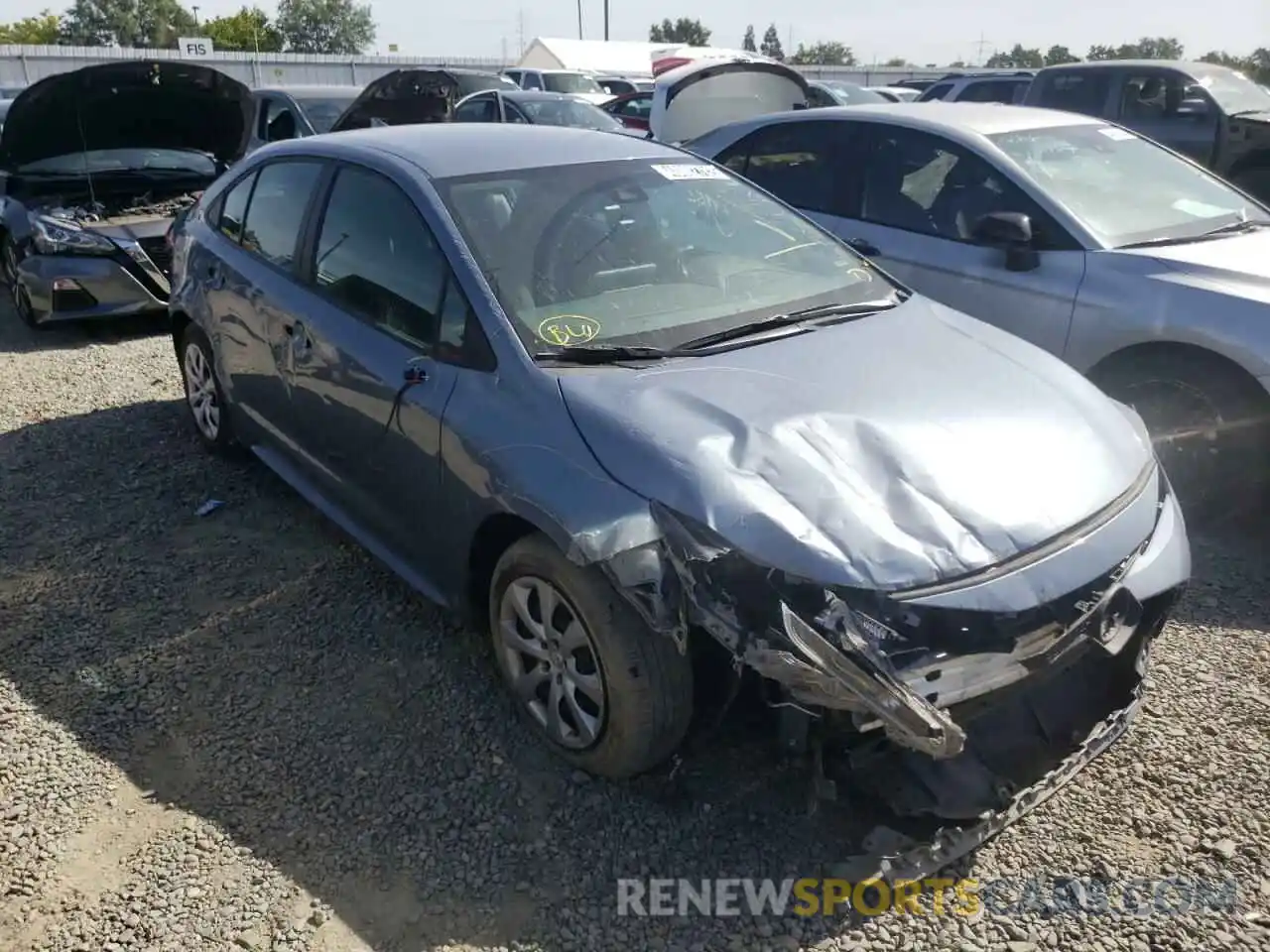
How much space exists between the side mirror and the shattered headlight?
18.8 ft

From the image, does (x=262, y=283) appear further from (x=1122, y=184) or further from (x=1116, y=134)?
(x=1116, y=134)

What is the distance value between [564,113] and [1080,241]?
8.19 metres

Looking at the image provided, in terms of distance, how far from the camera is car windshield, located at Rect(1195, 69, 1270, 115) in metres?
9.60

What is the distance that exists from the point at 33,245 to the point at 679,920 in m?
6.79

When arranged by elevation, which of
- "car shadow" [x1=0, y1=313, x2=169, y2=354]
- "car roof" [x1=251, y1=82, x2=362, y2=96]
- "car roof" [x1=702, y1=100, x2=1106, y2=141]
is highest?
"car roof" [x1=702, y1=100, x2=1106, y2=141]

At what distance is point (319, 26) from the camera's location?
72812mm

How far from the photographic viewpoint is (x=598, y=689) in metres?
2.73

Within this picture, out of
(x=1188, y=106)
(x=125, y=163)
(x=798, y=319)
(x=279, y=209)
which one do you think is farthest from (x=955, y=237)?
(x=1188, y=106)

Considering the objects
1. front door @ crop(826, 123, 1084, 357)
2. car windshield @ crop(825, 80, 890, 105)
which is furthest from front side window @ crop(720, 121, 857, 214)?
car windshield @ crop(825, 80, 890, 105)

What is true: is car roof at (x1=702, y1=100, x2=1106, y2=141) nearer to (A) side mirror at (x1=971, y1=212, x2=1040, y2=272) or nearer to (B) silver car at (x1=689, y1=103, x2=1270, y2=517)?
(B) silver car at (x1=689, y1=103, x2=1270, y2=517)

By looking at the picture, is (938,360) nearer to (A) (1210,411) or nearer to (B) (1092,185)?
(A) (1210,411)

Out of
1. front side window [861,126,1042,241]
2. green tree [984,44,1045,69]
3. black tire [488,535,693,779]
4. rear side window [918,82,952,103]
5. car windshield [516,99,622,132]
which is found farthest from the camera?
green tree [984,44,1045,69]

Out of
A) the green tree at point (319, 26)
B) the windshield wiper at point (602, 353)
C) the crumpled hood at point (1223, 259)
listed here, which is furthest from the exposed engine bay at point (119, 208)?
the green tree at point (319, 26)

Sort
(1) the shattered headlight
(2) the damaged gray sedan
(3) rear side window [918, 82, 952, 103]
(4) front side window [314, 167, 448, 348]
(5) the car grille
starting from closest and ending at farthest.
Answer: (2) the damaged gray sedan < (4) front side window [314, 167, 448, 348] < (1) the shattered headlight < (5) the car grille < (3) rear side window [918, 82, 952, 103]
